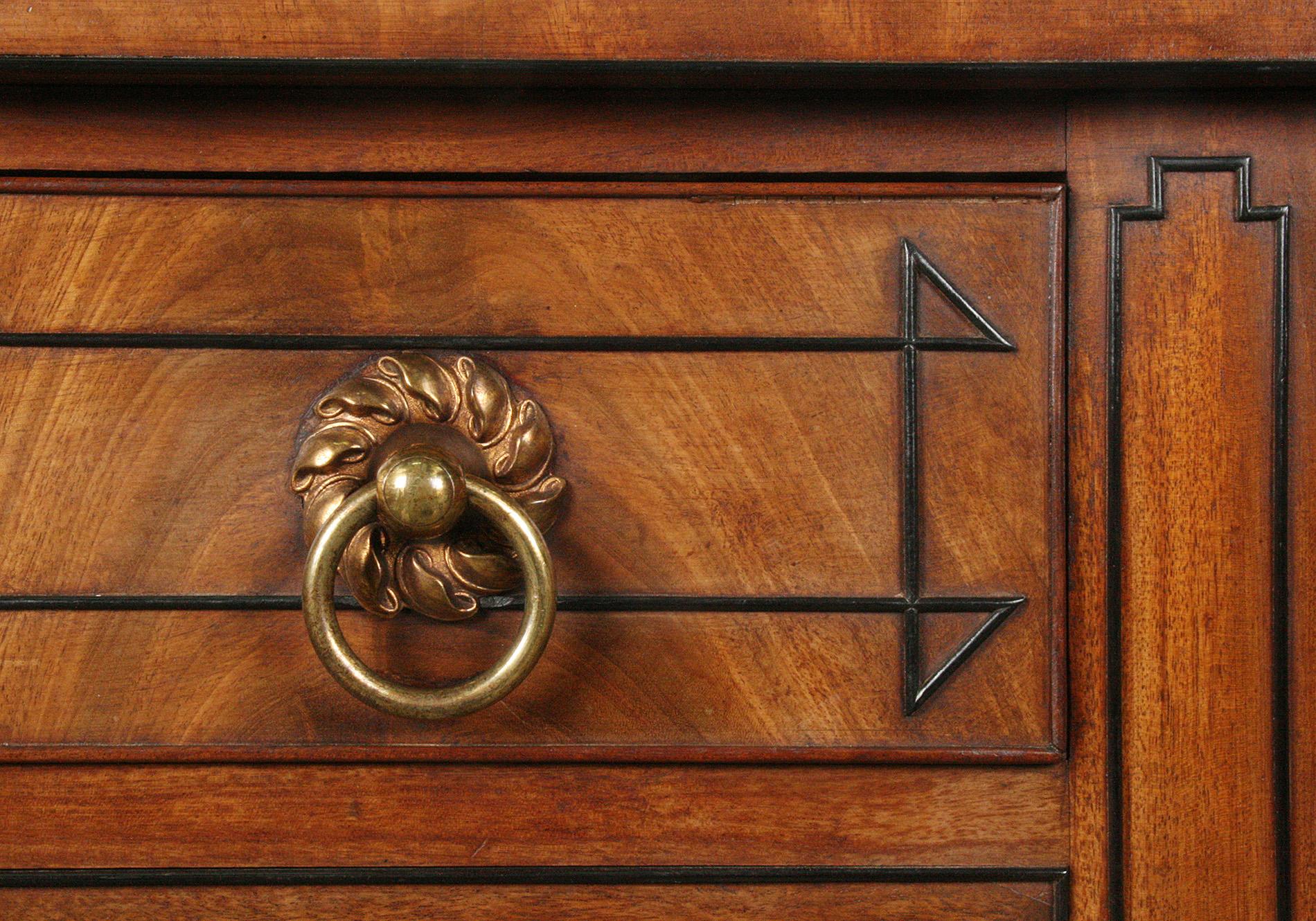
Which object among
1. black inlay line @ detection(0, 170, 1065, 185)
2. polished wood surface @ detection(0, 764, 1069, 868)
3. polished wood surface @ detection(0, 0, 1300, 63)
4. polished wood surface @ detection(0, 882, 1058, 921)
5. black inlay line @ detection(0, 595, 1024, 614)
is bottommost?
polished wood surface @ detection(0, 882, 1058, 921)

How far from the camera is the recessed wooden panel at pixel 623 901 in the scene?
1.06ft

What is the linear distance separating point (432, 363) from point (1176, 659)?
9.3 inches

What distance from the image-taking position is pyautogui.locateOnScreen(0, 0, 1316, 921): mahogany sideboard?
0.32 meters

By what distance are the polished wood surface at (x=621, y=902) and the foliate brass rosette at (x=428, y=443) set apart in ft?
0.29

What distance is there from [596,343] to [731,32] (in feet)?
0.31

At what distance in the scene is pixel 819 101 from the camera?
0.32m

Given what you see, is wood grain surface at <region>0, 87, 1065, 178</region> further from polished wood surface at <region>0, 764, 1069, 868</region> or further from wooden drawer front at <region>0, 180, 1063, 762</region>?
polished wood surface at <region>0, 764, 1069, 868</region>

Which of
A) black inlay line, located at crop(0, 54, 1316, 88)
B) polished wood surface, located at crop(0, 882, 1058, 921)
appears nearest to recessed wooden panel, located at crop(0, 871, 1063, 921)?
polished wood surface, located at crop(0, 882, 1058, 921)

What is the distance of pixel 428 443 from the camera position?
1.03ft

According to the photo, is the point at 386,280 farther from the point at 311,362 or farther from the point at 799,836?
the point at 799,836

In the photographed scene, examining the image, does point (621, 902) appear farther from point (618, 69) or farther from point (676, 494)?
point (618, 69)

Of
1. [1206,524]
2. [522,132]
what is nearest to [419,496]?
[522,132]

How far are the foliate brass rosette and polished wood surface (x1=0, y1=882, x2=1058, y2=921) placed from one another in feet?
0.29

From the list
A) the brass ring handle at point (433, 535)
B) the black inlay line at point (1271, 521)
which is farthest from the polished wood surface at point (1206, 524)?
the brass ring handle at point (433, 535)
